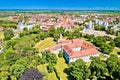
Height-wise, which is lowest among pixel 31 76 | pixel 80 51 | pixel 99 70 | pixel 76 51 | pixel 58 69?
pixel 58 69

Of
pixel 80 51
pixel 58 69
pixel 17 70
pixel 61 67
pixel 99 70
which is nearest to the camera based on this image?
pixel 99 70

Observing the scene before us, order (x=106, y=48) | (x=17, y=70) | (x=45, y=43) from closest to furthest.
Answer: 1. (x=17, y=70)
2. (x=106, y=48)
3. (x=45, y=43)

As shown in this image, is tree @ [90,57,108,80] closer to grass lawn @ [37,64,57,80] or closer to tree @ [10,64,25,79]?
grass lawn @ [37,64,57,80]

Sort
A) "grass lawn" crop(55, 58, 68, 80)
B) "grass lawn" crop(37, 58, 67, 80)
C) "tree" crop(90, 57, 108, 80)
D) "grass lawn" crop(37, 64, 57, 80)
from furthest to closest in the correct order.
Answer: "grass lawn" crop(55, 58, 68, 80) < "grass lawn" crop(37, 58, 67, 80) < "grass lawn" crop(37, 64, 57, 80) < "tree" crop(90, 57, 108, 80)

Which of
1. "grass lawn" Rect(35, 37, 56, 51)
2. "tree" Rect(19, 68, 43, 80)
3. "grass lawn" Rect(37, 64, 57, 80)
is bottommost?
"grass lawn" Rect(37, 64, 57, 80)

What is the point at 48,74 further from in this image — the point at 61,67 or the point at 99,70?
the point at 99,70

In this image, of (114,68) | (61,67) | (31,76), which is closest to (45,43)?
(61,67)

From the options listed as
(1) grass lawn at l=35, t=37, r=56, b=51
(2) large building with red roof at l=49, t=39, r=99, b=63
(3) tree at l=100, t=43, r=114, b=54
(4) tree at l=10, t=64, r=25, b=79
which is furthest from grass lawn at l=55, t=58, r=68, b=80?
(1) grass lawn at l=35, t=37, r=56, b=51

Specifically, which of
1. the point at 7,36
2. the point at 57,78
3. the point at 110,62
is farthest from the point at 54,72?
the point at 7,36

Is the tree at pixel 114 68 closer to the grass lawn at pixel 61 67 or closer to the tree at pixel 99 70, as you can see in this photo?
the tree at pixel 99 70

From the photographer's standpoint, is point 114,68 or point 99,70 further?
point 99,70

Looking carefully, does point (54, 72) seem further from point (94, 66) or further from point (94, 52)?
point (94, 52)

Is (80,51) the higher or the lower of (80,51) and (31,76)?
the higher

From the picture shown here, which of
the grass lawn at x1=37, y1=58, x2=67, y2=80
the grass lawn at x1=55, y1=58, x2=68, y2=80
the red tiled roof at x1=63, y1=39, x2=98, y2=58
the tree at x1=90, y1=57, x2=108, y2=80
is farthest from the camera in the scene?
the red tiled roof at x1=63, y1=39, x2=98, y2=58
